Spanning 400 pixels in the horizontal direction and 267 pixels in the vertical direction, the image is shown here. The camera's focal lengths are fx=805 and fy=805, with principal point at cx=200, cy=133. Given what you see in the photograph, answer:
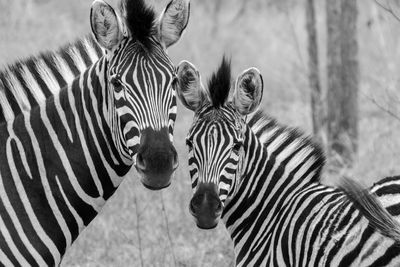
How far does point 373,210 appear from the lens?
4.91 m

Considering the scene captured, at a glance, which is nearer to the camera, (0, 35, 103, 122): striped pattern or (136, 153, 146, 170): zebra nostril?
(136, 153, 146, 170): zebra nostril

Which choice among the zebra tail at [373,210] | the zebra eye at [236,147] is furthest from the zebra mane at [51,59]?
the zebra tail at [373,210]

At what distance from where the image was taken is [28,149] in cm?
566

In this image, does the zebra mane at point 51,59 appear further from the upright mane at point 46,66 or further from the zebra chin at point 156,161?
the zebra chin at point 156,161

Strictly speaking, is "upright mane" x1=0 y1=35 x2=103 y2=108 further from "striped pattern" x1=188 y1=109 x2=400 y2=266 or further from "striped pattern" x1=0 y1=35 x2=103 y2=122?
"striped pattern" x1=188 y1=109 x2=400 y2=266

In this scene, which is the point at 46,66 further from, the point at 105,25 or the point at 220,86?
the point at 220,86

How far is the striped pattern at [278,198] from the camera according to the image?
5.33 metres

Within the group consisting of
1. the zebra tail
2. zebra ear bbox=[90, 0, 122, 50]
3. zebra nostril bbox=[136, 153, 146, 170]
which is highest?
zebra ear bbox=[90, 0, 122, 50]

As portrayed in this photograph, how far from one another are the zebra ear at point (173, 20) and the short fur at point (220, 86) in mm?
434

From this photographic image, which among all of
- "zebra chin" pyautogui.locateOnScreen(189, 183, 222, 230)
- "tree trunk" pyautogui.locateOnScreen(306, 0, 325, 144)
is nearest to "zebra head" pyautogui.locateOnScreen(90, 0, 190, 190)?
"zebra chin" pyautogui.locateOnScreen(189, 183, 222, 230)

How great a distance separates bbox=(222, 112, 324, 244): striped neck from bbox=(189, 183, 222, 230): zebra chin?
397 mm

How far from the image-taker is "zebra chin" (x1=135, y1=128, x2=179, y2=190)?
17.2 feet

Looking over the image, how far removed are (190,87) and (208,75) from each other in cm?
572

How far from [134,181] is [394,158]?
11.7ft
